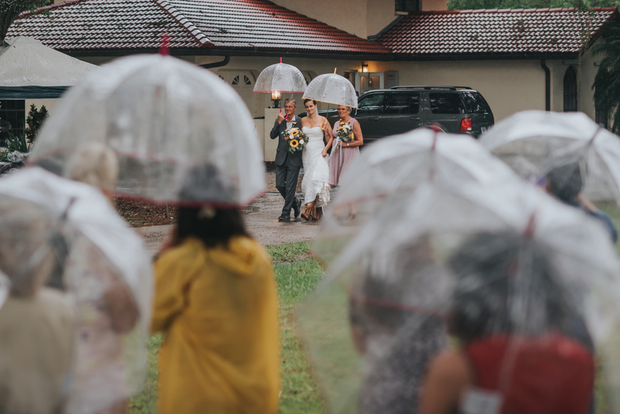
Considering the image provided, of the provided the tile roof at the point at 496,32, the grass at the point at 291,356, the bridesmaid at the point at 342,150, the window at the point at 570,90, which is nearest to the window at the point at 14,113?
the bridesmaid at the point at 342,150

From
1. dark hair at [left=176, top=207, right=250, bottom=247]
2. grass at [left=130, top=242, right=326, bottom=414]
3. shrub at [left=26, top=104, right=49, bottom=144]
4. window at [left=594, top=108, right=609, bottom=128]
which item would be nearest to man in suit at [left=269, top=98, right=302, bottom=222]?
grass at [left=130, top=242, right=326, bottom=414]

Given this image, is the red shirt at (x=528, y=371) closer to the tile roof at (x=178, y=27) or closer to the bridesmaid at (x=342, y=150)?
the bridesmaid at (x=342, y=150)

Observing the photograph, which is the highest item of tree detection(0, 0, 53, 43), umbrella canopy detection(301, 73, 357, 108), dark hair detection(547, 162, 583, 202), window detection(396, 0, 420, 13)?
window detection(396, 0, 420, 13)

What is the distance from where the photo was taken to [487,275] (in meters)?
2.16

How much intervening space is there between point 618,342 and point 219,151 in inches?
64.1

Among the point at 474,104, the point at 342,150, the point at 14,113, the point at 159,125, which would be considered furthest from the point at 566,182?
the point at 14,113

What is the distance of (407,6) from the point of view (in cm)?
2859

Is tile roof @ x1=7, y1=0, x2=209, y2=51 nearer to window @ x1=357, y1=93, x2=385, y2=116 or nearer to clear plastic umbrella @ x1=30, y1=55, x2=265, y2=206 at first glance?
window @ x1=357, y1=93, x2=385, y2=116

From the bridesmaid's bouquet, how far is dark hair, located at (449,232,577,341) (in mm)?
9925

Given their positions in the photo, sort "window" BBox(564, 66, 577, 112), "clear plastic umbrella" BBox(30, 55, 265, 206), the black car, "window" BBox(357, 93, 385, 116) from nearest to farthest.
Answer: "clear plastic umbrella" BBox(30, 55, 265, 206) → the black car → "window" BBox(357, 93, 385, 116) → "window" BBox(564, 66, 577, 112)

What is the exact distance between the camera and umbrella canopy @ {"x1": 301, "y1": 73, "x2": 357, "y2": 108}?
12.3 metres

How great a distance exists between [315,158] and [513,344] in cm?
1003

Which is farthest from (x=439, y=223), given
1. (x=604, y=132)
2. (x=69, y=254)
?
(x=604, y=132)

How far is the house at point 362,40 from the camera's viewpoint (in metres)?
20.2
